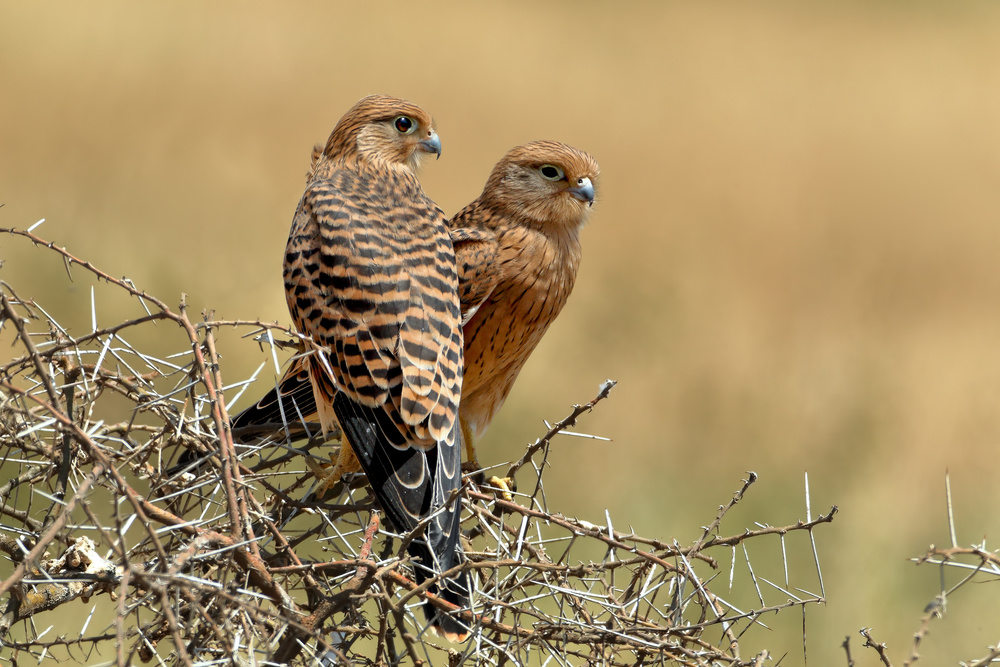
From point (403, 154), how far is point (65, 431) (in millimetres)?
2449

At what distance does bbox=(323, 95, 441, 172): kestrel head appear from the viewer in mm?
3863

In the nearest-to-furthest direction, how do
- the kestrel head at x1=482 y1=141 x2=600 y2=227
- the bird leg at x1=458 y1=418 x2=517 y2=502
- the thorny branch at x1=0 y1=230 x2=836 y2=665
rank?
the thorny branch at x1=0 y1=230 x2=836 y2=665 < the bird leg at x1=458 y1=418 x2=517 y2=502 < the kestrel head at x1=482 y1=141 x2=600 y2=227

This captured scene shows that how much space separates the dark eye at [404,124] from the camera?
394cm

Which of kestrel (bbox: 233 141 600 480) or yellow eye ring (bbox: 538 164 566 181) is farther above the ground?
yellow eye ring (bbox: 538 164 566 181)

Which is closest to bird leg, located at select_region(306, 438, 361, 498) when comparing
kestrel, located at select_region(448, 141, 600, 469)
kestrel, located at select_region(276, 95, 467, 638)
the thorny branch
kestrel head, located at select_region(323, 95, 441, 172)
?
kestrel, located at select_region(276, 95, 467, 638)

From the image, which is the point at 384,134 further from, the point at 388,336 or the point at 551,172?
the point at 388,336

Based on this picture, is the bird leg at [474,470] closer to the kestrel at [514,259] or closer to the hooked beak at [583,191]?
the kestrel at [514,259]

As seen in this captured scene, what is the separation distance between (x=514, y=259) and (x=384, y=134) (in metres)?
0.71

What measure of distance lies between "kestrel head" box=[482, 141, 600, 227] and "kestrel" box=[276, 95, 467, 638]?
398 millimetres

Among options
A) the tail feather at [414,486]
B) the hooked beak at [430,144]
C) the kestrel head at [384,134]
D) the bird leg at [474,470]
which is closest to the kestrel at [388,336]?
the tail feather at [414,486]

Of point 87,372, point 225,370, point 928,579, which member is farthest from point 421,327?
point 928,579

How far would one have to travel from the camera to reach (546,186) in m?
3.99

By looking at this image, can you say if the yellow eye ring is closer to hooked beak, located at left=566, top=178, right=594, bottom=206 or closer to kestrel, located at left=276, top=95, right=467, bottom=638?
hooked beak, located at left=566, top=178, right=594, bottom=206

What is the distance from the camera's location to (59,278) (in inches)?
259
